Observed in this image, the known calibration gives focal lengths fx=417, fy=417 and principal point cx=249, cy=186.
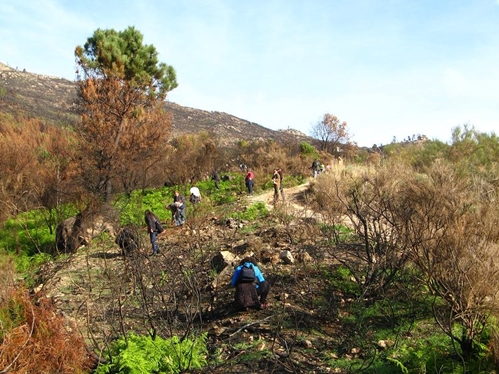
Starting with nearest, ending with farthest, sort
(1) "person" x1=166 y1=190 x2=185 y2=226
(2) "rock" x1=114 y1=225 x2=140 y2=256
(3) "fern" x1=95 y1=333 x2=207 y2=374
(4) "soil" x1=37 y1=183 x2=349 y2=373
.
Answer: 1. (3) "fern" x1=95 y1=333 x2=207 y2=374
2. (4) "soil" x1=37 y1=183 x2=349 y2=373
3. (2) "rock" x1=114 y1=225 x2=140 y2=256
4. (1) "person" x1=166 y1=190 x2=185 y2=226

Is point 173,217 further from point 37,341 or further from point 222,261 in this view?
point 37,341

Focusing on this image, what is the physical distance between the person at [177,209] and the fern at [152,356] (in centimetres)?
828

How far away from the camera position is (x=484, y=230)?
683 cm

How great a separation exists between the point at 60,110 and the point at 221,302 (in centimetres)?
5448

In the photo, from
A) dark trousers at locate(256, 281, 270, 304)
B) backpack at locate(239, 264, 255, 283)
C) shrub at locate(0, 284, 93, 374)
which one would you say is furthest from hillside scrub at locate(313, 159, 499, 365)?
shrub at locate(0, 284, 93, 374)

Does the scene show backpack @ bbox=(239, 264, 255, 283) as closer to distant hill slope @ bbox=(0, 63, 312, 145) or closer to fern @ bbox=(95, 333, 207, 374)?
fern @ bbox=(95, 333, 207, 374)

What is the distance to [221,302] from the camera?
807cm

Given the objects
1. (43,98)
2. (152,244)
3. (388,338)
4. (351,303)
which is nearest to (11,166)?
(152,244)

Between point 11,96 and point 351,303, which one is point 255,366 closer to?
point 351,303

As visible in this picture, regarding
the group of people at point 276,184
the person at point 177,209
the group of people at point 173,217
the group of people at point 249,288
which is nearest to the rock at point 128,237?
the group of people at point 173,217

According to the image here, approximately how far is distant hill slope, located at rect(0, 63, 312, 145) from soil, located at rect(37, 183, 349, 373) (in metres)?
34.6


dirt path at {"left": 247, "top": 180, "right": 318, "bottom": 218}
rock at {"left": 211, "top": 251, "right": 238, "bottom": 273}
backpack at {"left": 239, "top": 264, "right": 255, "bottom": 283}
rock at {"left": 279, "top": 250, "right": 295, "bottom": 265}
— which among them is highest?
dirt path at {"left": 247, "top": 180, "right": 318, "bottom": 218}

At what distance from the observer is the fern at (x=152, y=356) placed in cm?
497

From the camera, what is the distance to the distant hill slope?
4909 cm
